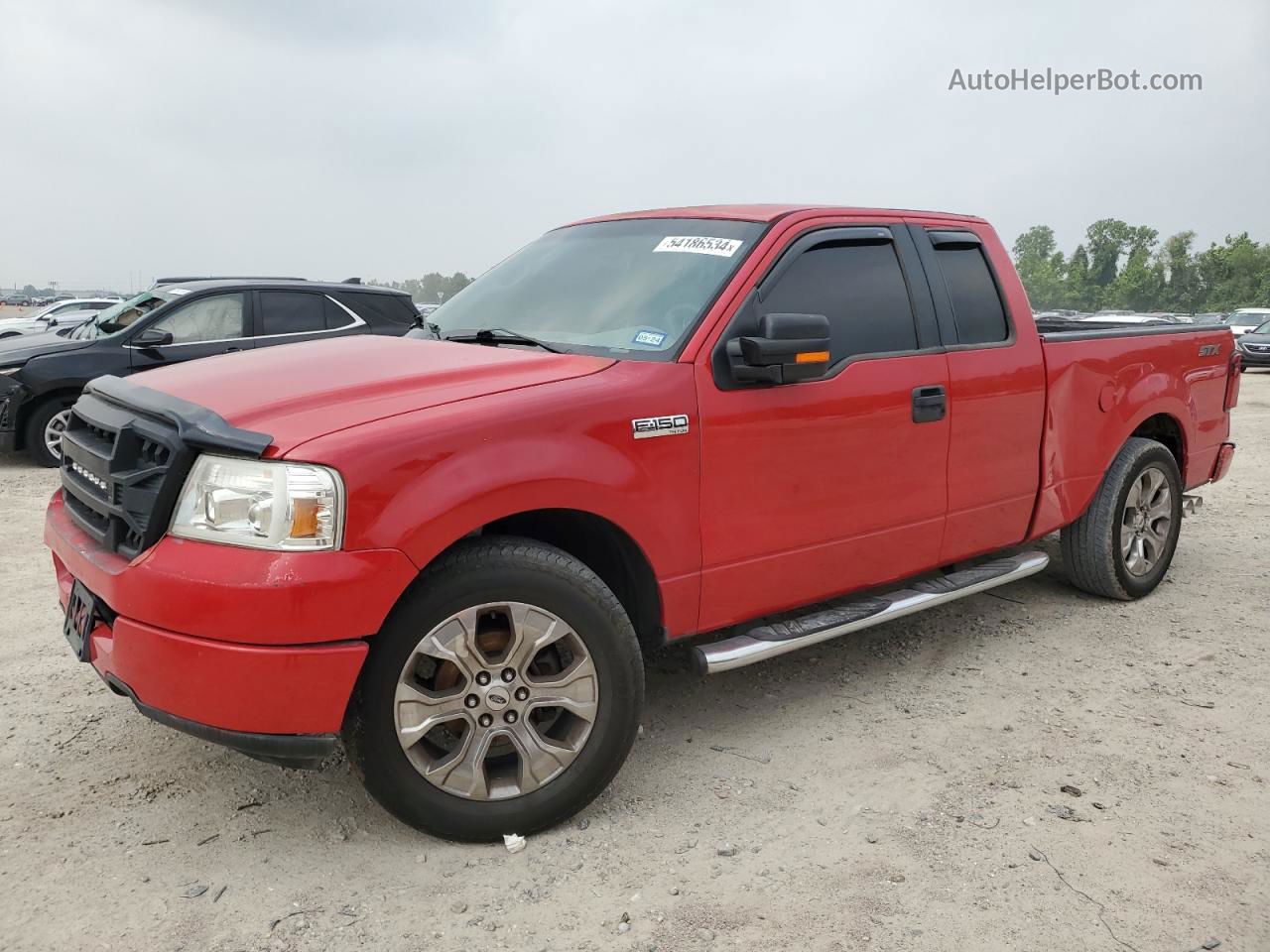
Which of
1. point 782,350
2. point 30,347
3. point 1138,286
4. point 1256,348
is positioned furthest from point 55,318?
point 1138,286

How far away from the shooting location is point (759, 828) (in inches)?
118

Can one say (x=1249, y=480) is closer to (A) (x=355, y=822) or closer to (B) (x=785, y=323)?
(B) (x=785, y=323)

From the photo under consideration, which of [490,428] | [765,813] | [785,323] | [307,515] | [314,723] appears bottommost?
[765,813]

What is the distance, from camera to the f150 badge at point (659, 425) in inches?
119

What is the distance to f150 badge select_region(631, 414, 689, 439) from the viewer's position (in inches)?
119

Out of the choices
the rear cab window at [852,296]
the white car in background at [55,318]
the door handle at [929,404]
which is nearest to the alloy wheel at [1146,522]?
the door handle at [929,404]

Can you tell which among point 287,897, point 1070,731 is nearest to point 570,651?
point 287,897

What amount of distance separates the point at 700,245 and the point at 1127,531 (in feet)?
9.57

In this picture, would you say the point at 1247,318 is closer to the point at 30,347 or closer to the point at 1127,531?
the point at 1127,531

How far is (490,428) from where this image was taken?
276 cm

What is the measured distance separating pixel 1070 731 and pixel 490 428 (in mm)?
2428

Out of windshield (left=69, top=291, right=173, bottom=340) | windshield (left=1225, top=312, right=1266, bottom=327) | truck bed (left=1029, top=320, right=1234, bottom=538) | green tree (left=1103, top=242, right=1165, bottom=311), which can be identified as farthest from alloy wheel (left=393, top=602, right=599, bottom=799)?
green tree (left=1103, top=242, right=1165, bottom=311)

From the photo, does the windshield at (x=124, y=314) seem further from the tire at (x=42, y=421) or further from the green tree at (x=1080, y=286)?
the green tree at (x=1080, y=286)

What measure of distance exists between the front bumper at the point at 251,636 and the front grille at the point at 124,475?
4.0 inches
